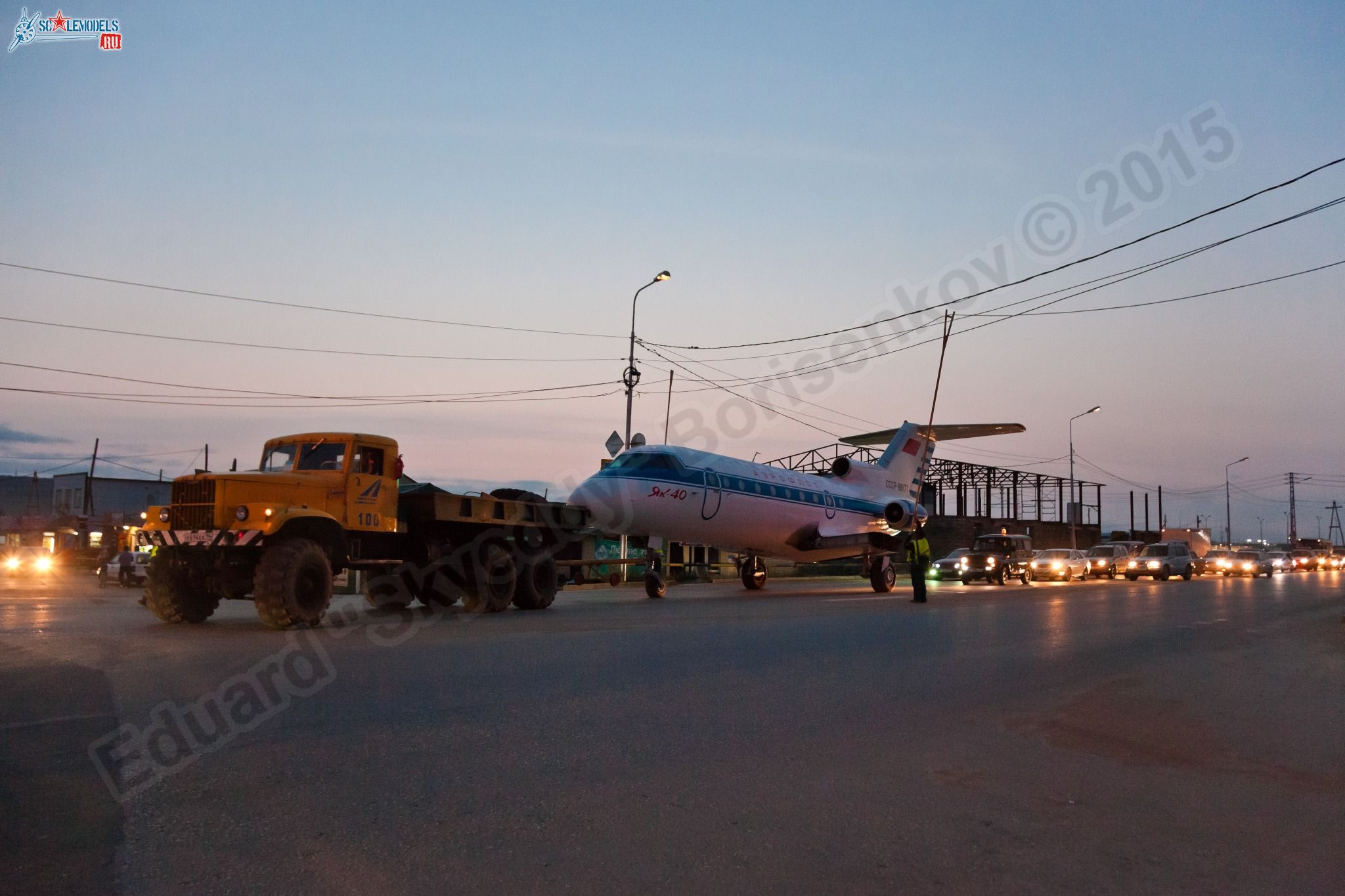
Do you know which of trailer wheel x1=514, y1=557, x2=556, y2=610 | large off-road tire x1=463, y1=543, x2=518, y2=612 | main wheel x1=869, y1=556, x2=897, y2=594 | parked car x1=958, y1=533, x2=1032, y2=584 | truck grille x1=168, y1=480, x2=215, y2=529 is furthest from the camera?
parked car x1=958, y1=533, x2=1032, y2=584

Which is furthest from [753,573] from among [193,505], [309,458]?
[193,505]

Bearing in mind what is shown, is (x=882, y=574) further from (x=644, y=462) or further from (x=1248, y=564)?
(x=1248, y=564)

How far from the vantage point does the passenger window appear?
14922mm

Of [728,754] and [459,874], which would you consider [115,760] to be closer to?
[459,874]

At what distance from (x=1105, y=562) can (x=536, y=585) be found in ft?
109

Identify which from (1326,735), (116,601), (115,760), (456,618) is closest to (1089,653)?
(1326,735)

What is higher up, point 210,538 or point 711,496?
point 711,496

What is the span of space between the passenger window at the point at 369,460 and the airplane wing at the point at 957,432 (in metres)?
20.0

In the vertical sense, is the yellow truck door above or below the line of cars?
above

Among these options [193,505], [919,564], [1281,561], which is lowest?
[919,564]

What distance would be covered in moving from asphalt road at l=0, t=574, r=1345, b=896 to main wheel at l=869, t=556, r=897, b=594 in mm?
14380

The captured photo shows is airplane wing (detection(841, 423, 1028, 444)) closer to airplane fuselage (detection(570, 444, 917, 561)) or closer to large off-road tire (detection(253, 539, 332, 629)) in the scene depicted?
airplane fuselage (detection(570, 444, 917, 561))

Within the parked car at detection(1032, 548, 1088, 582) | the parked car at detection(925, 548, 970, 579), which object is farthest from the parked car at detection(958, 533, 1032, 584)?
the parked car at detection(1032, 548, 1088, 582)

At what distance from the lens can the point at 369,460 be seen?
595 inches
